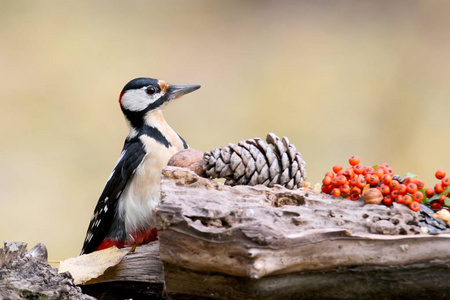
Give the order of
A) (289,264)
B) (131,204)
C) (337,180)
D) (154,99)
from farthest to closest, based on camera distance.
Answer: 1. (154,99)
2. (131,204)
3. (337,180)
4. (289,264)

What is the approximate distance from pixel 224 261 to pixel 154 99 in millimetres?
1004

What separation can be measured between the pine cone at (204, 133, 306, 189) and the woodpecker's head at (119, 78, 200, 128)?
1.98 feet

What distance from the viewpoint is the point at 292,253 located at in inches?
37.9

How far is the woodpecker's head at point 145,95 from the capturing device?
1.85m

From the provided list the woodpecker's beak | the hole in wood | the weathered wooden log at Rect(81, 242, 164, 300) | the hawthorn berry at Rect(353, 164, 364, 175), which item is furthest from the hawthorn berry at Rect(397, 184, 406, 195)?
the woodpecker's beak

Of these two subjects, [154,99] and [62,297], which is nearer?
[62,297]

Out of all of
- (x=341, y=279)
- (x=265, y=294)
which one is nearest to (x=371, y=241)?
(x=341, y=279)

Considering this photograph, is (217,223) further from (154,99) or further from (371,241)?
(154,99)

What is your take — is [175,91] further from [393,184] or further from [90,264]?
[393,184]

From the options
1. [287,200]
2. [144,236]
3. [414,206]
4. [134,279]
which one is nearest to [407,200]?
[414,206]

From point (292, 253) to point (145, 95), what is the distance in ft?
3.45

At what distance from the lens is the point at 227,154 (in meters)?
1.28

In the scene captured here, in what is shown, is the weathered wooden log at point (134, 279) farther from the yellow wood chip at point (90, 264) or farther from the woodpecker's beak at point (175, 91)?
the woodpecker's beak at point (175, 91)

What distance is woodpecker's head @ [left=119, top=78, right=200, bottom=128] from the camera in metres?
1.85
